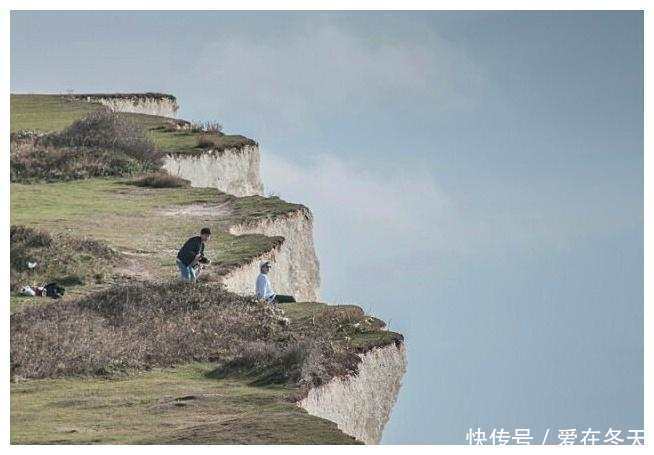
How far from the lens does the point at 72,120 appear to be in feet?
253

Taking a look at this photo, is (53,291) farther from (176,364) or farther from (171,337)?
(176,364)

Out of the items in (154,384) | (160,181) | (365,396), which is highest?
(160,181)

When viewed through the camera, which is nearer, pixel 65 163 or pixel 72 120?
pixel 65 163

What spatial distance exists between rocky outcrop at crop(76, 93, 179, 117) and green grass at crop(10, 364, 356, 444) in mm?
49537

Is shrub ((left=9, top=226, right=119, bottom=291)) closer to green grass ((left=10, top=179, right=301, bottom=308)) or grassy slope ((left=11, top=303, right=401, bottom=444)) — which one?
green grass ((left=10, top=179, right=301, bottom=308))

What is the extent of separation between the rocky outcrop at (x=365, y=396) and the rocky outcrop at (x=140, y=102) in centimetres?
4578

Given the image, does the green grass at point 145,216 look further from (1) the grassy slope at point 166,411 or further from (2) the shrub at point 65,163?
(1) the grassy slope at point 166,411

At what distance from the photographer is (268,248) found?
177ft

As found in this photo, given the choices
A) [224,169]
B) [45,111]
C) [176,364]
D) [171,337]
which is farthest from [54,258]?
[45,111]

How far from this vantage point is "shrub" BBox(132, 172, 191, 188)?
65.0m

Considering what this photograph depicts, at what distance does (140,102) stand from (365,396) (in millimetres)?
50924

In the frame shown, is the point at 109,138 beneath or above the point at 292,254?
above

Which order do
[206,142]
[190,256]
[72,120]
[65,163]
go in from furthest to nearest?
[72,120]
[206,142]
[65,163]
[190,256]

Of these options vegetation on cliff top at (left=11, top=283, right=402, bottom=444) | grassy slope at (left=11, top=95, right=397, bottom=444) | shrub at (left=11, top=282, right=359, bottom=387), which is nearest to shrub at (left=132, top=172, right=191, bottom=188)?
grassy slope at (left=11, top=95, right=397, bottom=444)
